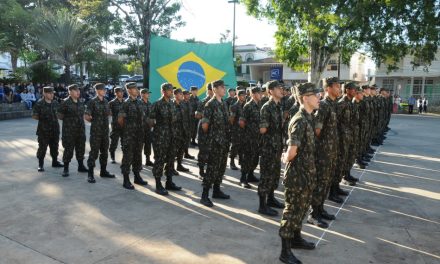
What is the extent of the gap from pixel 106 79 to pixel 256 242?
1244 inches

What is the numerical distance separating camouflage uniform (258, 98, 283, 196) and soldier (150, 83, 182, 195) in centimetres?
171

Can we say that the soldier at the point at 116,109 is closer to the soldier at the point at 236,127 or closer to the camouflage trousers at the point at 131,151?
the camouflage trousers at the point at 131,151

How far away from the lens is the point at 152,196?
6254 millimetres

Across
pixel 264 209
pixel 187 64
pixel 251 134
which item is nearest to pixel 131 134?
pixel 251 134

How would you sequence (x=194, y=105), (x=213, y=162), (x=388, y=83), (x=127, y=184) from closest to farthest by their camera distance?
(x=213, y=162)
(x=127, y=184)
(x=194, y=105)
(x=388, y=83)

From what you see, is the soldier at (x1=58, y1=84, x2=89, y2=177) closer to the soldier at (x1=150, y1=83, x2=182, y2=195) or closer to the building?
the soldier at (x1=150, y1=83, x2=182, y2=195)

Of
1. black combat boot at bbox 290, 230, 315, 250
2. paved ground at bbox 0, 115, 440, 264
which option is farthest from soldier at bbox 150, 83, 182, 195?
black combat boot at bbox 290, 230, 315, 250

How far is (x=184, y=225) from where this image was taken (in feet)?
16.4

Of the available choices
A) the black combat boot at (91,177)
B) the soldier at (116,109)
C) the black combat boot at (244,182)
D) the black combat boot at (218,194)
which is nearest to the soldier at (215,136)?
the black combat boot at (218,194)

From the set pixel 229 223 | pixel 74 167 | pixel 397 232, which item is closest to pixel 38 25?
pixel 74 167

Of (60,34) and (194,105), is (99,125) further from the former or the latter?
(60,34)

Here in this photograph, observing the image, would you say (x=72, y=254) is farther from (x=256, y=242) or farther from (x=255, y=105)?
(x=255, y=105)

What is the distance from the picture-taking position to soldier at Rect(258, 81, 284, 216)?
529 cm

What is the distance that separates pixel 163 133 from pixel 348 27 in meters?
13.6
